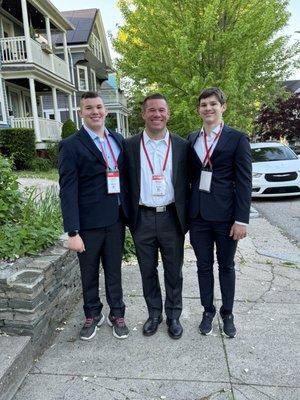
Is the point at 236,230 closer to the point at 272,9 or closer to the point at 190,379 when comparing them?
the point at 190,379

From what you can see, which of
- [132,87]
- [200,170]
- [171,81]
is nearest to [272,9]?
[171,81]

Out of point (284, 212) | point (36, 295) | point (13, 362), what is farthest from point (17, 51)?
point (13, 362)

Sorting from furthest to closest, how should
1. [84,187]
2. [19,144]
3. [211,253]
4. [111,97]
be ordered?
[111,97] < [19,144] < [211,253] < [84,187]

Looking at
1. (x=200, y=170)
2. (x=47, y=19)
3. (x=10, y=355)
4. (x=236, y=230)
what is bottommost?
(x=10, y=355)

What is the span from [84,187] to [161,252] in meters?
0.85

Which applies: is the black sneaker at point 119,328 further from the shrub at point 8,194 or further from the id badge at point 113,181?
the shrub at point 8,194

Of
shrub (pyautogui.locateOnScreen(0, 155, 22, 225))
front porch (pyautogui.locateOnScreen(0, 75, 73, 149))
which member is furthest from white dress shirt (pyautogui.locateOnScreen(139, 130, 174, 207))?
front porch (pyautogui.locateOnScreen(0, 75, 73, 149))

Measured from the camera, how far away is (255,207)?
9547 millimetres

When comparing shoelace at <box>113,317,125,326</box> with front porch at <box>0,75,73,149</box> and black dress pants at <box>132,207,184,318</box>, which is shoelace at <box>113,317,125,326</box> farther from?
front porch at <box>0,75,73,149</box>

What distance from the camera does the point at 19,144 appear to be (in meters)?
14.6

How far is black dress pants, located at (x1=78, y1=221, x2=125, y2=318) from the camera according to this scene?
3.21 m

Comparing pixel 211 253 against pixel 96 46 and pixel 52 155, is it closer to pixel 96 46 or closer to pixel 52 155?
pixel 52 155

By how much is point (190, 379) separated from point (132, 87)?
41.0ft

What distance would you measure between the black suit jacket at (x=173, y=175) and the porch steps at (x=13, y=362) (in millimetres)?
1230
